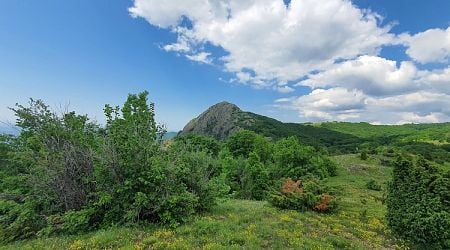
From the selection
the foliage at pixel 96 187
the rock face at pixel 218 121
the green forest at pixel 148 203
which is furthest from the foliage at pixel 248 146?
the rock face at pixel 218 121

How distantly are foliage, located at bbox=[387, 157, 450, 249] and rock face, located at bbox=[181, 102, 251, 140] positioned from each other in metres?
133

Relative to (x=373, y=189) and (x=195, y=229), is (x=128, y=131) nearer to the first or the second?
(x=195, y=229)

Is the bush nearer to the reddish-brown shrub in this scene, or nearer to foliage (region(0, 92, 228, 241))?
the reddish-brown shrub

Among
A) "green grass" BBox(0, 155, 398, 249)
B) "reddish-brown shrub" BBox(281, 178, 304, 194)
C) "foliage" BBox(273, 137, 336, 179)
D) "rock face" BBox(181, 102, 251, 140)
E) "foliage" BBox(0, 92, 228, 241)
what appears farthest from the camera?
"rock face" BBox(181, 102, 251, 140)

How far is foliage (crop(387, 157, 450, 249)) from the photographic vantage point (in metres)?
15.8

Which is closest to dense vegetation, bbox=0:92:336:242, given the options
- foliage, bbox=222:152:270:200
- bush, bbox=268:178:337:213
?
bush, bbox=268:178:337:213

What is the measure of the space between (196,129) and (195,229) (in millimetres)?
148401

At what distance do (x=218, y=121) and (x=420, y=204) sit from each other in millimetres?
148105

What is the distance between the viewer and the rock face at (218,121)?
156 metres

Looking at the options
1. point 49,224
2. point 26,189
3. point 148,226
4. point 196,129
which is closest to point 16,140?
point 26,189

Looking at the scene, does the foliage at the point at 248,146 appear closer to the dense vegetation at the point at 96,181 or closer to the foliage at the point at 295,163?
the foliage at the point at 295,163

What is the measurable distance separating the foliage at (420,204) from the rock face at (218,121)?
133m

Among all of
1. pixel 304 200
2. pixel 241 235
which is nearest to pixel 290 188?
pixel 304 200

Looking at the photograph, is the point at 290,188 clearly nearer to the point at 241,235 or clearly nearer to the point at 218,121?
the point at 241,235
